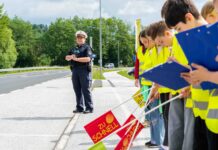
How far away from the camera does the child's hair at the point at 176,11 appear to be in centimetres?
366

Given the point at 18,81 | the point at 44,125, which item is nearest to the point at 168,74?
the point at 44,125

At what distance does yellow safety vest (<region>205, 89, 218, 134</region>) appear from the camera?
2992 millimetres

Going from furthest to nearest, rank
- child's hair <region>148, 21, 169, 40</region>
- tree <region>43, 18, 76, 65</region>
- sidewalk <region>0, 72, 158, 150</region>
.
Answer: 1. tree <region>43, 18, 76, 65</region>
2. sidewalk <region>0, 72, 158, 150</region>
3. child's hair <region>148, 21, 169, 40</region>

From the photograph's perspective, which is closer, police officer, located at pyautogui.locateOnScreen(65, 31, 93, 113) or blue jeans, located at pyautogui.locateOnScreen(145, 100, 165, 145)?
blue jeans, located at pyautogui.locateOnScreen(145, 100, 165, 145)

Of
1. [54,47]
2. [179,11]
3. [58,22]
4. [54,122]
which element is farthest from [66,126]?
[58,22]

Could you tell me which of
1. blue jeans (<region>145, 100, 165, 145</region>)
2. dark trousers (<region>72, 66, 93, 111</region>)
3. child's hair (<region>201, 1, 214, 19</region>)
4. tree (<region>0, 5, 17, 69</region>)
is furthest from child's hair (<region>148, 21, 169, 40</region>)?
tree (<region>0, 5, 17, 69</region>)

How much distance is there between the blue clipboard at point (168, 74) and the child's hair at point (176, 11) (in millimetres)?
596

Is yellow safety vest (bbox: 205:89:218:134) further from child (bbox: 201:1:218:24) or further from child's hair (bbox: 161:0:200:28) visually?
child (bbox: 201:1:218:24)

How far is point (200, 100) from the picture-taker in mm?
3344

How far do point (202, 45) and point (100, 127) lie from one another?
229cm

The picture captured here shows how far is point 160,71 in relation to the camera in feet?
10.2

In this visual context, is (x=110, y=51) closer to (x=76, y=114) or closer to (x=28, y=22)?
(x=28, y=22)

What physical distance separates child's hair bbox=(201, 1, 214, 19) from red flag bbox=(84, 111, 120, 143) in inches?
59.7

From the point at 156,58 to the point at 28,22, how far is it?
131497 millimetres
